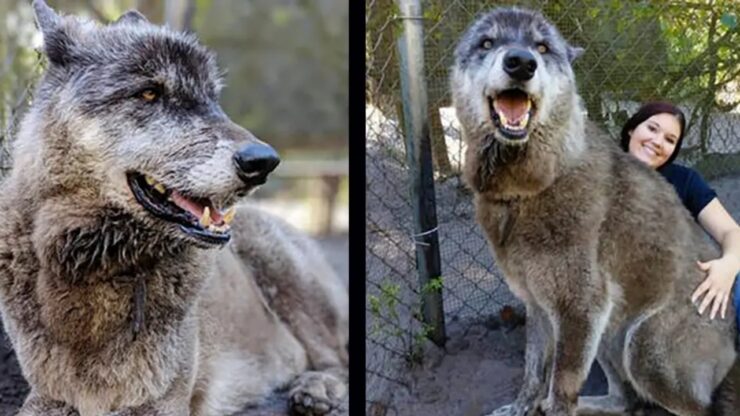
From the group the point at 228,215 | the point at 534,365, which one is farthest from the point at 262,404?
the point at 534,365

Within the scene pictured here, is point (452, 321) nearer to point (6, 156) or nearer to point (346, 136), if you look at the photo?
point (346, 136)

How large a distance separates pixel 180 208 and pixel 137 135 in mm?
219

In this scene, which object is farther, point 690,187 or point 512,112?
point 690,187

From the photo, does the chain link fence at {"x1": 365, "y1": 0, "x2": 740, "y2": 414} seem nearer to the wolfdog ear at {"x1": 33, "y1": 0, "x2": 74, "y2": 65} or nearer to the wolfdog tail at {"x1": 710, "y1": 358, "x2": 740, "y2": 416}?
the wolfdog tail at {"x1": 710, "y1": 358, "x2": 740, "y2": 416}

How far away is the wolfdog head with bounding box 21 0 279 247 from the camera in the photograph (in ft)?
7.62

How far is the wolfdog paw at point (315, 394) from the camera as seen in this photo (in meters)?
2.91

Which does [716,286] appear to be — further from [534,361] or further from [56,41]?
[56,41]

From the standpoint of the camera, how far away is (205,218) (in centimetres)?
243

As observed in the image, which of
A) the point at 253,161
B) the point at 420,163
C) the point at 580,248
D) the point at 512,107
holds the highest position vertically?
the point at 512,107

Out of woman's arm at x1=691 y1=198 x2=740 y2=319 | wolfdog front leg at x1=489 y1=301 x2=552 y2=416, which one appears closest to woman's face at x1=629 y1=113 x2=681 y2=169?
woman's arm at x1=691 y1=198 x2=740 y2=319

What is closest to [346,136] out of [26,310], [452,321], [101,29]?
[452,321]

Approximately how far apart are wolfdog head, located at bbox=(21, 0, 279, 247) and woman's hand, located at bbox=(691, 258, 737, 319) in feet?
4.61

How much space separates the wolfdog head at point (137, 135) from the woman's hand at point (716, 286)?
1405 mm

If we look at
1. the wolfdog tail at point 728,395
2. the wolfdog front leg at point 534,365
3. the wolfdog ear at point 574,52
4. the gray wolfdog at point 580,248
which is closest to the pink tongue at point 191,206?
the gray wolfdog at point 580,248
